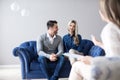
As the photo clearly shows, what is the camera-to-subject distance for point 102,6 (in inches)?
60.6

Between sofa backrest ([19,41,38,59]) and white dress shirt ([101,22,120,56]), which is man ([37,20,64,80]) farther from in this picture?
white dress shirt ([101,22,120,56])

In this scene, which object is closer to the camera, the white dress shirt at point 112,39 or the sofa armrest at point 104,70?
the sofa armrest at point 104,70

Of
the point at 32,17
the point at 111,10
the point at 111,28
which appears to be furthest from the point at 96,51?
the point at 111,10

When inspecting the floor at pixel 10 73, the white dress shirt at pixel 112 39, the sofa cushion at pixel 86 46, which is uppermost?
the white dress shirt at pixel 112 39

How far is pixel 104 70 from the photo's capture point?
4.69ft

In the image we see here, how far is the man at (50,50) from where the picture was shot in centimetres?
432

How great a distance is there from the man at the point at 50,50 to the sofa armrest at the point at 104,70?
2878mm

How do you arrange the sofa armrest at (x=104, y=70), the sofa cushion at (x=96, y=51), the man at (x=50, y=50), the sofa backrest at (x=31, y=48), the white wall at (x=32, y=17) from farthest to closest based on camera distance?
the white wall at (x=32, y=17) < the sofa backrest at (x=31, y=48) < the man at (x=50, y=50) < the sofa cushion at (x=96, y=51) < the sofa armrest at (x=104, y=70)

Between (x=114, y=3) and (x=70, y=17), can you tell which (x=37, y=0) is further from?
(x=114, y=3)

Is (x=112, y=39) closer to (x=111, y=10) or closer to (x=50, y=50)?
(x=111, y=10)

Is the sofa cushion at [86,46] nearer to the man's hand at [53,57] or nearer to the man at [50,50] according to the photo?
the man at [50,50]

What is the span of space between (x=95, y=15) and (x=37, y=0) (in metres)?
1.36

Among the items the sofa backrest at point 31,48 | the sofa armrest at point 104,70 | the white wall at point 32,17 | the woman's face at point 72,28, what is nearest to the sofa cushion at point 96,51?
the woman's face at point 72,28

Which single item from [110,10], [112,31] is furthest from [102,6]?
[112,31]
